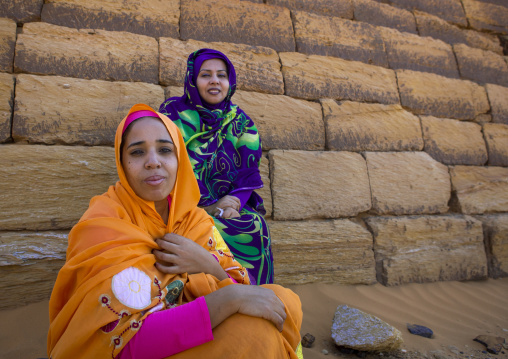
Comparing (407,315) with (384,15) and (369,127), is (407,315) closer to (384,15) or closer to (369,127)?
(369,127)

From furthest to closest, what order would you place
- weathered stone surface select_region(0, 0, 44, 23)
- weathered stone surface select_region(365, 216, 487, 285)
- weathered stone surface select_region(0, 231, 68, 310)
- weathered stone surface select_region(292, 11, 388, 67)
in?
weathered stone surface select_region(292, 11, 388, 67), weathered stone surface select_region(365, 216, 487, 285), weathered stone surface select_region(0, 0, 44, 23), weathered stone surface select_region(0, 231, 68, 310)

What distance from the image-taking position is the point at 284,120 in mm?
3793

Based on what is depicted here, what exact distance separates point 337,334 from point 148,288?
1.70 metres

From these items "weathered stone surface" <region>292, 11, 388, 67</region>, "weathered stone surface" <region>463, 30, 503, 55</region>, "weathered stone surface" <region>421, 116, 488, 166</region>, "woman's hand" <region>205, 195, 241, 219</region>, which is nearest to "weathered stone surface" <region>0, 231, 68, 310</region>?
"woman's hand" <region>205, 195, 241, 219</region>

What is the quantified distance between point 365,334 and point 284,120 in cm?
225

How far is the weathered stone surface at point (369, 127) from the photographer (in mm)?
4027

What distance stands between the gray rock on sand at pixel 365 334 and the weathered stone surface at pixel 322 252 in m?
0.80

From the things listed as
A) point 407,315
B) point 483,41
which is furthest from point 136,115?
point 483,41

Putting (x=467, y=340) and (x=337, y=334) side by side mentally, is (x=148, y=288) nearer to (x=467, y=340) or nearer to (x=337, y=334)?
(x=337, y=334)

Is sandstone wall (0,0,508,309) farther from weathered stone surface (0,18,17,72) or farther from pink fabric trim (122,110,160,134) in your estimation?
pink fabric trim (122,110,160,134)

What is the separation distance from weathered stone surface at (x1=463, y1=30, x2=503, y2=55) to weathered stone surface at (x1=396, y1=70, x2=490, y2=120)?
3.04ft

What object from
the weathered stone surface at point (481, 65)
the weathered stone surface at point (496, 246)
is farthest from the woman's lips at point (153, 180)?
the weathered stone surface at point (481, 65)

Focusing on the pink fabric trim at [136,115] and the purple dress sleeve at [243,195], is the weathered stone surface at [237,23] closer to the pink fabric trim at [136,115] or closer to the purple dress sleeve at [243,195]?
the purple dress sleeve at [243,195]

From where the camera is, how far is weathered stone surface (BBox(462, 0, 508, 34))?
5.46m
